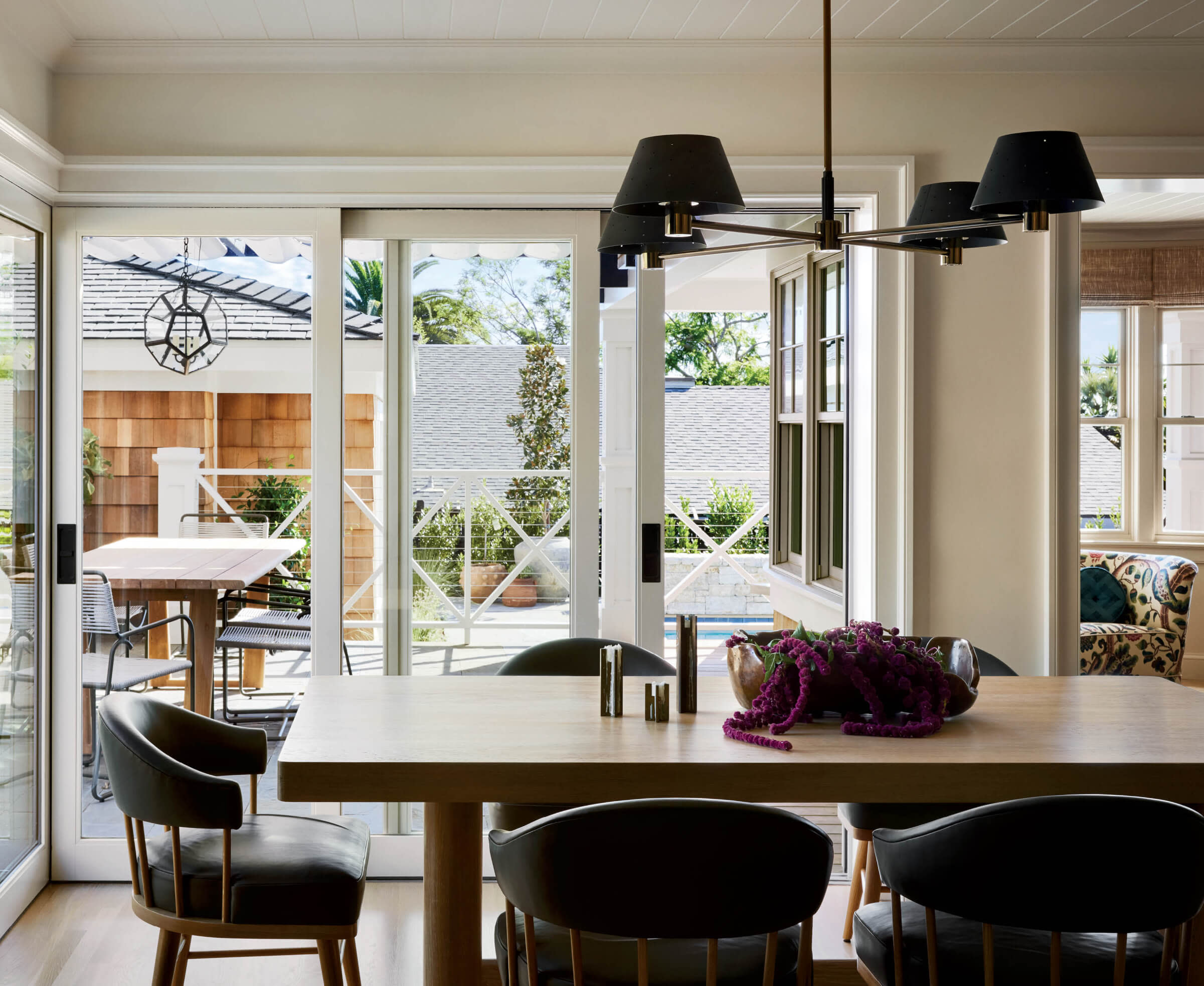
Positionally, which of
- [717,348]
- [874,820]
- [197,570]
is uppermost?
[717,348]

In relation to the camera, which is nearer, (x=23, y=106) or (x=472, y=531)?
(x=23, y=106)

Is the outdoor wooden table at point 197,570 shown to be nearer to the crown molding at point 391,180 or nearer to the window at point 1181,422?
the crown molding at point 391,180

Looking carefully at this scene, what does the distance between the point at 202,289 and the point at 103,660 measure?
1.24 m

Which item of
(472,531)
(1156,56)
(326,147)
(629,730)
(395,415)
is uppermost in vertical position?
(1156,56)

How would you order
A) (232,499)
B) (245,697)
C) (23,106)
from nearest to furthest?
(23,106), (232,499), (245,697)

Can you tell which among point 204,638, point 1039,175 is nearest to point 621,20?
point 1039,175

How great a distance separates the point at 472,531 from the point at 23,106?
1.78 meters

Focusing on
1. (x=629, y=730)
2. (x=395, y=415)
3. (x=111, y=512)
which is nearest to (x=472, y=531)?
(x=395, y=415)

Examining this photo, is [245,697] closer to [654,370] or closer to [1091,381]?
[654,370]

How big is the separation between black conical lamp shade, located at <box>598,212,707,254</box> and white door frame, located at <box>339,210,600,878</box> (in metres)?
1.07

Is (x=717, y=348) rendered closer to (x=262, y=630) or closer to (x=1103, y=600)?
(x=1103, y=600)

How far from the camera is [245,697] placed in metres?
4.36

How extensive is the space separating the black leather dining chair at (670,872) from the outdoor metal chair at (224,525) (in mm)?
2280

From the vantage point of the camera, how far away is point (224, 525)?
358 centimetres
